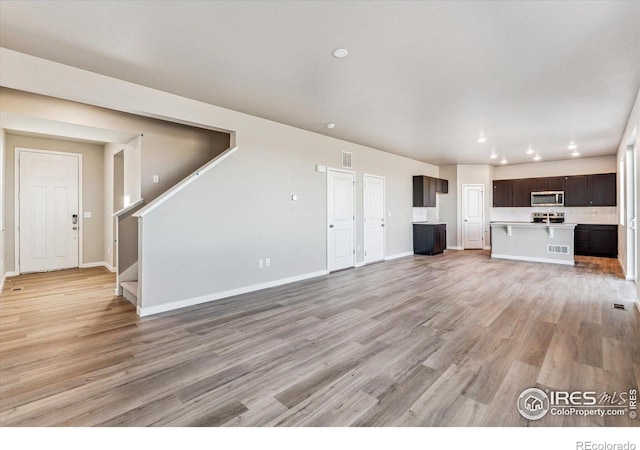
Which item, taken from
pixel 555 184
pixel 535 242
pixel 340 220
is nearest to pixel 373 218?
pixel 340 220

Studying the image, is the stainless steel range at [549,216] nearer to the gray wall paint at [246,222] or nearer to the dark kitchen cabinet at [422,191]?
the dark kitchen cabinet at [422,191]

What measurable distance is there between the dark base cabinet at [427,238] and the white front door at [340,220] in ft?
9.59

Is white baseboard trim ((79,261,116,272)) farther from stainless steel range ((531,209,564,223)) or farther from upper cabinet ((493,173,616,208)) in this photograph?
stainless steel range ((531,209,564,223))

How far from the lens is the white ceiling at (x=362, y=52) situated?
231cm

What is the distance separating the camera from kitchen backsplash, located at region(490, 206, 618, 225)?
27.9 feet

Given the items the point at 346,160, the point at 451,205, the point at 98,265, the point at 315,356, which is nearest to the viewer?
the point at 315,356

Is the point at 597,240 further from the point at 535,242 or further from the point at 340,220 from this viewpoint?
the point at 340,220

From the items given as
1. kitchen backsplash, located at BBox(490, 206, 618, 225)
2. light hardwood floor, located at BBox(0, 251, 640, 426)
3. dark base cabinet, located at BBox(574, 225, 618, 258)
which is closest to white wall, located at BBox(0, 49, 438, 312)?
light hardwood floor, located at BBox(0, 251, 640, 426)

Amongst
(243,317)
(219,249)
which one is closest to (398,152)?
(219,249)

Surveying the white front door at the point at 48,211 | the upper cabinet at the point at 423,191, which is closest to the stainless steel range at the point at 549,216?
the upper cabinet at the point at 423,191

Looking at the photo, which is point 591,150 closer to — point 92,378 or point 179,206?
point 179,206

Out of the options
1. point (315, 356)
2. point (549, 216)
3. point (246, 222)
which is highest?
point (549, 216)

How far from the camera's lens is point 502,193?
9.76m

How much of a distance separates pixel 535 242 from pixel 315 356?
23.3ft
